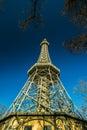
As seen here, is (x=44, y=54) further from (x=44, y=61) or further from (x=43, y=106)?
(x=43, y=106)

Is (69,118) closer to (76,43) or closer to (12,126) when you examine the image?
(12,126)

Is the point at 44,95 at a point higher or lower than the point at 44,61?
lower

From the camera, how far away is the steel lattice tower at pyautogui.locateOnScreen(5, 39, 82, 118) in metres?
26.5

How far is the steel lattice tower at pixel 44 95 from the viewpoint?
26516 millimetres

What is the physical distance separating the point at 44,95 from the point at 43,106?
272 centimetres

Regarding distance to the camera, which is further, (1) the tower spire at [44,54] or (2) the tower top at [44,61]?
(1) the tower spire at [44,54]

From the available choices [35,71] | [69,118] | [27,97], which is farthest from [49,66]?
[69,118]

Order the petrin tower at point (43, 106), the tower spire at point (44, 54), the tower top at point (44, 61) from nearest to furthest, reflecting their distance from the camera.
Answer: the petrin tower at point (43, 106) < the tower top at point (44, 61) < the tower spire at point (44, 54)

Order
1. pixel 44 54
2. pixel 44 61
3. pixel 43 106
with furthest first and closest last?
pixel 44 54 → pixel 44 61 → pixel 43 106

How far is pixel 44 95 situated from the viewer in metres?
29.8

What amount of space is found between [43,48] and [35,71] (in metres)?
10.5

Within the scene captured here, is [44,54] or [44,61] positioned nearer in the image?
[44,61]

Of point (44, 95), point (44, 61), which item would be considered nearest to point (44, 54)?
point (44, 61)

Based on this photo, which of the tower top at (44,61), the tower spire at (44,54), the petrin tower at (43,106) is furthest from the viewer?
the tower spire at (44,54)
